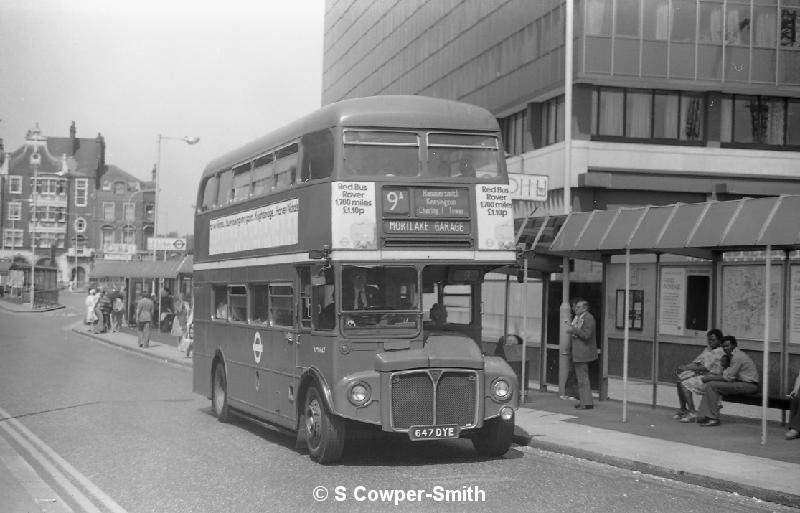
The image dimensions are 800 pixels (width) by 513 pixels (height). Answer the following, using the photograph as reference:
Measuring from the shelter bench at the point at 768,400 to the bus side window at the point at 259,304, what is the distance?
6523 mm

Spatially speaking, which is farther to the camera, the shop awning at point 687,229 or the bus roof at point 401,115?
the shop awning at point 687,229

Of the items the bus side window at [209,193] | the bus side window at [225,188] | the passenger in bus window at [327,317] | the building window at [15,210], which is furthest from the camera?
the building window at [15,210]

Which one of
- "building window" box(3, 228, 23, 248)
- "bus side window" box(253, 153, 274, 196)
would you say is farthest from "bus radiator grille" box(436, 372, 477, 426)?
"building window" box(3, 228, 23, 248)

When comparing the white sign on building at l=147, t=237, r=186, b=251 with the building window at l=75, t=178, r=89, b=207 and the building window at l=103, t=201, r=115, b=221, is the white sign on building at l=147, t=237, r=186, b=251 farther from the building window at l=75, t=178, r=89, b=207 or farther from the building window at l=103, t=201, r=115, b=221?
the building window at l=75, t=178, r=89, b=207

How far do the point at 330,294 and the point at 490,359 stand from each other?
78.5 inches

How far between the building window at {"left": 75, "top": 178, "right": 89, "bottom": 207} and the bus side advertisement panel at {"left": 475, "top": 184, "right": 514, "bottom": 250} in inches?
4392

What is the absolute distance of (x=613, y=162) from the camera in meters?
36.8

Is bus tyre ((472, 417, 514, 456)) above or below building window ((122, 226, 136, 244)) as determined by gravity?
below

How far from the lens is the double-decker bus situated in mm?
11453

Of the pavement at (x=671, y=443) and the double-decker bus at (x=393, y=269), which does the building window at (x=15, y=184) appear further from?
the double-decker bus at (x=393, y=269)

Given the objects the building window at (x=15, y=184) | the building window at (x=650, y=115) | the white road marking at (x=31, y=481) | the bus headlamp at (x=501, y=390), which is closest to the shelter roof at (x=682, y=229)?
the bus headlamp at (x=501, y=390)

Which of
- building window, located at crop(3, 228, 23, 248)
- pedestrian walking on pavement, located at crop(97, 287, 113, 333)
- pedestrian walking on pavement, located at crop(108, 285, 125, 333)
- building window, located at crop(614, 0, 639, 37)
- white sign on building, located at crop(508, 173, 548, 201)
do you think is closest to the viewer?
white sign on building, located at crop(508, 173, 548, 201)

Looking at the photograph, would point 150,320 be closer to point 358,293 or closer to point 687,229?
point 687,229

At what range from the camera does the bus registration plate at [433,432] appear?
1125 cm
